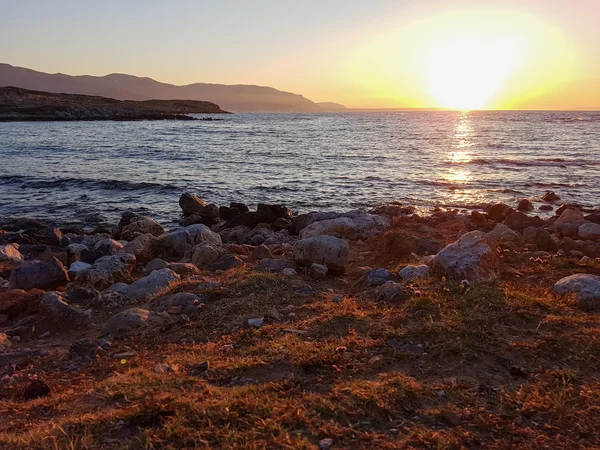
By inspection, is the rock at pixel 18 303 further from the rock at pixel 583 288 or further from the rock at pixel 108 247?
the rock at pixel 583 288

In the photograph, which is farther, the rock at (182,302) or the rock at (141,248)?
the rock at (141,248)

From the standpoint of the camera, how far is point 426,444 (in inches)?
139

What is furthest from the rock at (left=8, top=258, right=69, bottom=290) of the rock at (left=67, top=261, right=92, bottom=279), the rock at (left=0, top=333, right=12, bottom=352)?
the rock at (left=0, top=333, right=12, bottom=352)

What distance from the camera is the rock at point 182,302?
702 cm

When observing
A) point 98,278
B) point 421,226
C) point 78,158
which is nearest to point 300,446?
point 98,278

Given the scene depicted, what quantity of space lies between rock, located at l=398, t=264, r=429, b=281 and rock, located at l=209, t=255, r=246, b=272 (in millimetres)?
3358

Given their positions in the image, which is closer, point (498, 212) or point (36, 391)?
point (36, 391)

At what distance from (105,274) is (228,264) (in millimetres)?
2375

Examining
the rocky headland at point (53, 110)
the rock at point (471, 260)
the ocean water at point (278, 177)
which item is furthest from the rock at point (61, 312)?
the rocky headland at point (53, 110)

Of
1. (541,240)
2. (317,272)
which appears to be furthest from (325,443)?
(541,240)

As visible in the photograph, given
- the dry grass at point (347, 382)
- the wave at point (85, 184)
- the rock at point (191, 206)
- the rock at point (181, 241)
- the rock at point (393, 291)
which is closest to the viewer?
the dry grass at point (347, 382)

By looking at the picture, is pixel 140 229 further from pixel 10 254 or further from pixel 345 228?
pixel 345 228

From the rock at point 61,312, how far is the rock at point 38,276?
168cm

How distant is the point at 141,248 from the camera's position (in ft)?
37.5
